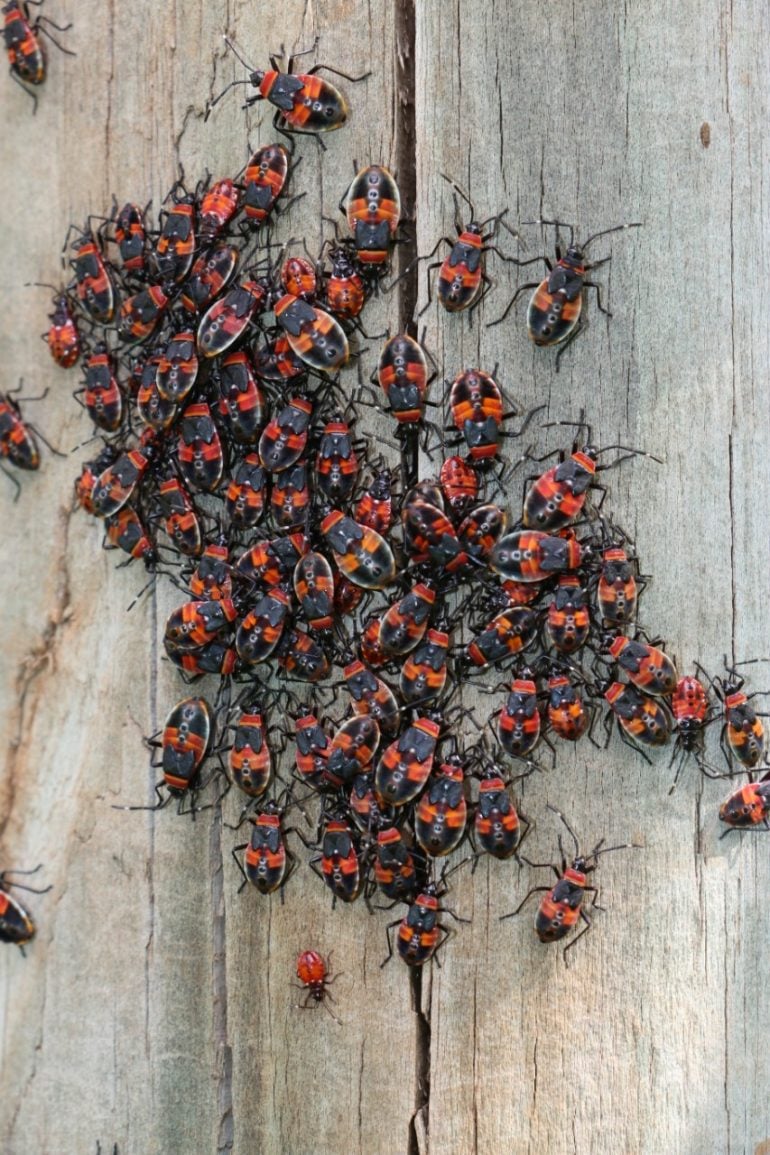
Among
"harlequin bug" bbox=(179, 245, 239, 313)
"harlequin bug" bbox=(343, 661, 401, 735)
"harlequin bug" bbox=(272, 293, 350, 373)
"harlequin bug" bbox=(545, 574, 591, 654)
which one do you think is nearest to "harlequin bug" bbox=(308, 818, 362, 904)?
"harlequin bug" bbox=(343, 661, 401, 735)

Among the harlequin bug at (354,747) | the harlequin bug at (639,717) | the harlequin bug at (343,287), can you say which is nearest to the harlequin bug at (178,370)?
the harlequin bug at (343,287)

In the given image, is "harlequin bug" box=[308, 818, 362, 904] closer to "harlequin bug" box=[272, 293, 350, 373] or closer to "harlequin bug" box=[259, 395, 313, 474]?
"harlequin bug" box=[259, 395, 313, 474]

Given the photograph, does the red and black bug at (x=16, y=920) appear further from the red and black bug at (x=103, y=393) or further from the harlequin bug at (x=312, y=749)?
the red and black bug at (x=103, y=393)

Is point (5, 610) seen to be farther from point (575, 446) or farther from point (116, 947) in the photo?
point (575, 446)

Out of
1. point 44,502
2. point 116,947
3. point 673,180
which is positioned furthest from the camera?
point 44,502

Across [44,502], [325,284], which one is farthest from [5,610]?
[325,284]

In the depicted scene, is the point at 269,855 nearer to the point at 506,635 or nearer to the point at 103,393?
the point at 506,635

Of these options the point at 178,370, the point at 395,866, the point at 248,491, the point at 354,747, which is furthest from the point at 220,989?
the point at 178,370
